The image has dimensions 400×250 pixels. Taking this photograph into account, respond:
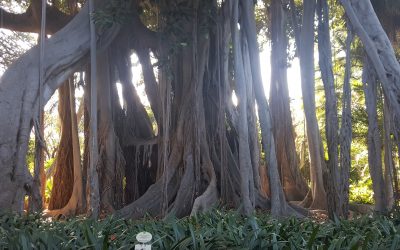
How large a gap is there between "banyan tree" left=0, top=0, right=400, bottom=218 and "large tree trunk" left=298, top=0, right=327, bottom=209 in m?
0.01

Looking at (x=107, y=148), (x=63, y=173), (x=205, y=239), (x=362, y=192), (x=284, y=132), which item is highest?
(x=284, y=132)

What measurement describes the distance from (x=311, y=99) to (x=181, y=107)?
169cm

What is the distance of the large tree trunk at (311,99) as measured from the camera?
18.6 feet

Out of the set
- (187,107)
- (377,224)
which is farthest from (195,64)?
(377,224)

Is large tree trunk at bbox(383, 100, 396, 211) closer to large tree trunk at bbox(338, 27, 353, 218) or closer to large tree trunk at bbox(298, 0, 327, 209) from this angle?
large tree trunk at bbox(298, 0, 327, 209)

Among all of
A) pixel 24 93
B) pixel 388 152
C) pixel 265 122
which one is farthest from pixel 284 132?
pixel 24 93

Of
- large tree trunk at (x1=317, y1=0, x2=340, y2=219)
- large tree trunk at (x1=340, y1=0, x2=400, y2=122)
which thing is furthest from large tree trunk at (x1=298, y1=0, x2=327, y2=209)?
large tree trunk at (x1=340, y1=0, x2=400, y2=122)

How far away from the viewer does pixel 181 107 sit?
6.46 meters

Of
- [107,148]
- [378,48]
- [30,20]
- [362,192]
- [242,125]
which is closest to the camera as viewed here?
[378,48]

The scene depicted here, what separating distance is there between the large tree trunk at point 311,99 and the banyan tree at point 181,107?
0.01 metres

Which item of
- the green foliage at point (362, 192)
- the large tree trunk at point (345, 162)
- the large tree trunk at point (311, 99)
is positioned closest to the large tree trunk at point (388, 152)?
the large tree trunk at point (311, 99)

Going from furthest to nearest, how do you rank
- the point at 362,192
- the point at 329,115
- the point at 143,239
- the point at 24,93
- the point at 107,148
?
the point at 362,192 < the point at 107,148 < the point at 24,93 < the point at 329,115 < the point at 143,239

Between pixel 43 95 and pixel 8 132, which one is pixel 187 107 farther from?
pixel 8 132

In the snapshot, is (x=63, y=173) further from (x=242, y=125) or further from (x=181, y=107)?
(x=242, y=125)
